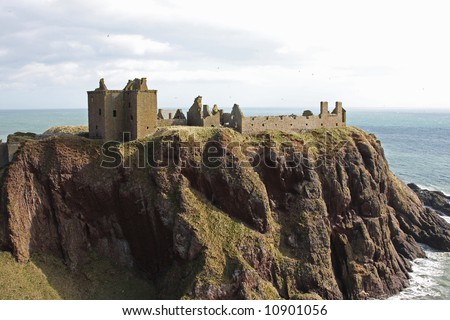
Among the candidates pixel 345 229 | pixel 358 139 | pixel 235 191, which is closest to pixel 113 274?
pixel 235 191

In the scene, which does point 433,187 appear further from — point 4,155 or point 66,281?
point 4,155

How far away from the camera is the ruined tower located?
58938 millimetres

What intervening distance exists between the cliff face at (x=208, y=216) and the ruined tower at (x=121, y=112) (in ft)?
7.42

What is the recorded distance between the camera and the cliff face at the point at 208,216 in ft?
172

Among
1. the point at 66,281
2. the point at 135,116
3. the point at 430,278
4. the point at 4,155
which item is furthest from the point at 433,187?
the point at 4,155

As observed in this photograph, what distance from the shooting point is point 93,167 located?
56.5 meters

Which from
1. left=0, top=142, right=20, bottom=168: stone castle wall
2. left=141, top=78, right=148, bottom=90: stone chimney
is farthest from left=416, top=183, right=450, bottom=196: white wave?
left=0, top=142, right=20, bottom=168: stone castle wall

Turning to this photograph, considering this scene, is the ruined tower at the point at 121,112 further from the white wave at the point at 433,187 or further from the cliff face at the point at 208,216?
the white wave at the point at 433,187

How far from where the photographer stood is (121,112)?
2372 inches

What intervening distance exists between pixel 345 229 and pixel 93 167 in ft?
107

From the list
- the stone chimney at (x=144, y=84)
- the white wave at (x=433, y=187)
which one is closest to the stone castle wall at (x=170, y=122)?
the stone chimney at (x=144, y=84)

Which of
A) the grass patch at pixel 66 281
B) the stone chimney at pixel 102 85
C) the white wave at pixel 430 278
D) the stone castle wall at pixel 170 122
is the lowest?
the white wave at pixel 430 278

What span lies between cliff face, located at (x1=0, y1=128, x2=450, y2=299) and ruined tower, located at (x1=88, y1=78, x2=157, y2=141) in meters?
2.26

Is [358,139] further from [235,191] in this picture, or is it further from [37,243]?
[37,243]
